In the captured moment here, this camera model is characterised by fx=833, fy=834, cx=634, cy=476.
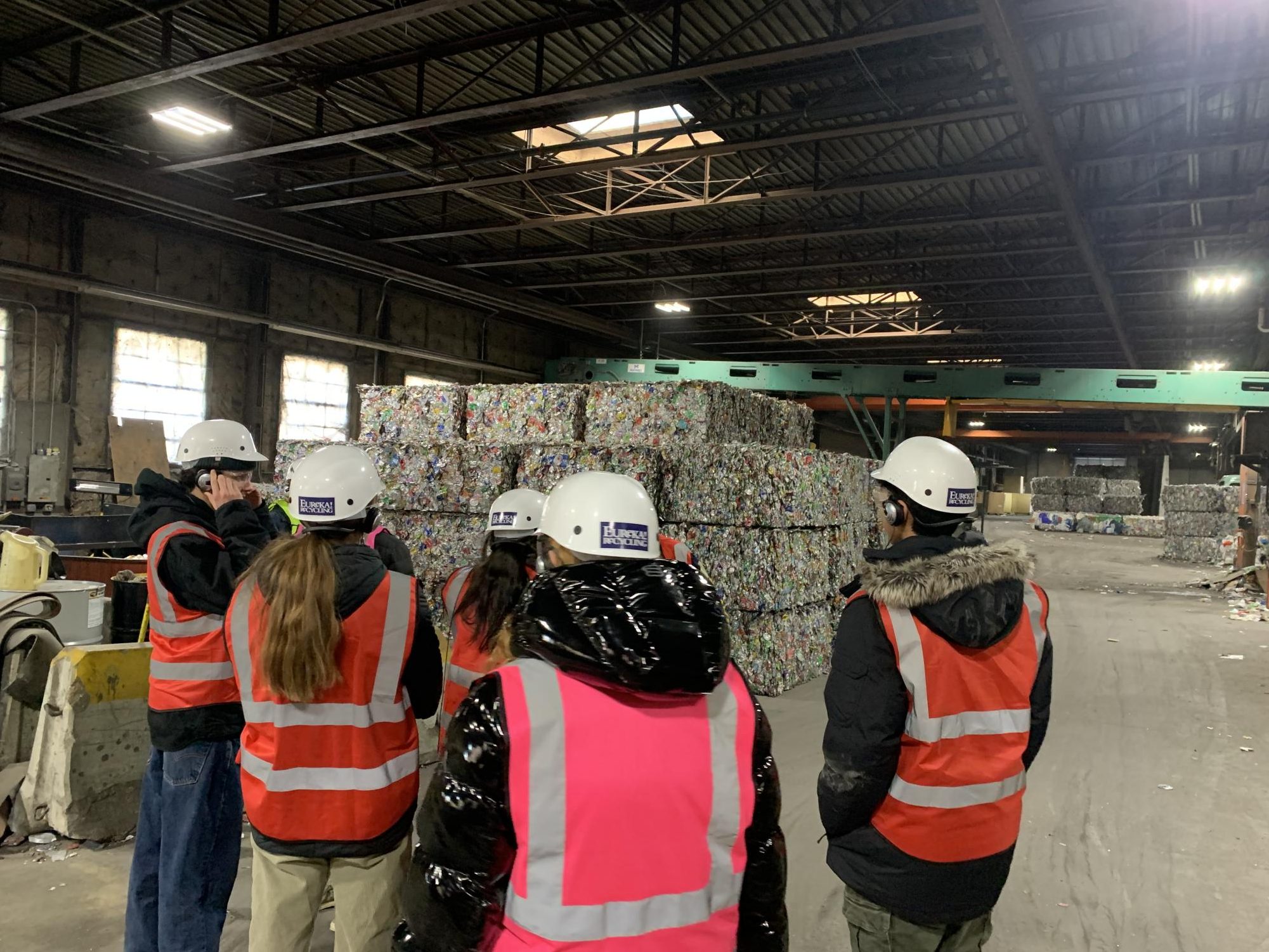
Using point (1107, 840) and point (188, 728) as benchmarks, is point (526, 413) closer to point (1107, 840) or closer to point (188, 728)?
point (188, 728)

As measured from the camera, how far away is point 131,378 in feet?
41.7

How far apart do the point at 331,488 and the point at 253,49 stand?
23.5ft

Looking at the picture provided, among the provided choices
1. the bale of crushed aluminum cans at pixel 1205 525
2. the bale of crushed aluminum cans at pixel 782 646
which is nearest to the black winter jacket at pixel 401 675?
the bale of crushed aluminum cans at pixel 782 646

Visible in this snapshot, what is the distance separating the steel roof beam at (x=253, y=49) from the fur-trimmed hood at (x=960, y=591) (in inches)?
255

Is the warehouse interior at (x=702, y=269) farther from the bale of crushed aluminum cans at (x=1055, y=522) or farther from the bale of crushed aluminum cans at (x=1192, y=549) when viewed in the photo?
the bale of crushed aluminum cans at (x=1055, y=522)

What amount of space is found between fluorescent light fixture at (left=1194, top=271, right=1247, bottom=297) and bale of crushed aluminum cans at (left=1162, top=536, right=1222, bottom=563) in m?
7.87

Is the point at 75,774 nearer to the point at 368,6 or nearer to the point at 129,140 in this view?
the point at 368,6

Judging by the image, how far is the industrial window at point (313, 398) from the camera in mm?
15117

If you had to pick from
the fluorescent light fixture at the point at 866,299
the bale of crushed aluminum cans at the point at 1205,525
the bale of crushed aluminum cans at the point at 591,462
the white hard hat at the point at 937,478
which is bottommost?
the bale of crushed aluminum cans at the point at 1205,525

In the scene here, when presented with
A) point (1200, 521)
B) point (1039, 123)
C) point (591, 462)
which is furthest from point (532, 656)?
point (1200, 521)

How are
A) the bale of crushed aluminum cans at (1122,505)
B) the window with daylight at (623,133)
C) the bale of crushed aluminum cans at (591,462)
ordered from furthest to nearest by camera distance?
the bale of crushed aluminum cans at (1122,505)
the window with daylight at (623,133)
the bale of crushed aluminum cans at (591,462)

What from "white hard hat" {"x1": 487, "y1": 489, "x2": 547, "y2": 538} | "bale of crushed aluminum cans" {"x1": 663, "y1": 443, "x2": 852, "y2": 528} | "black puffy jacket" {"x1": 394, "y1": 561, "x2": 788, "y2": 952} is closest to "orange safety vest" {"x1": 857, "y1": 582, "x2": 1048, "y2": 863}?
"black puffy jacket" {"x1": 394, "y1": 561, "x2": 788, "y2": 952}

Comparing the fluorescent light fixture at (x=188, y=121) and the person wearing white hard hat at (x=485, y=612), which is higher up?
the fluorescent light fixture at (x=188, y=121)

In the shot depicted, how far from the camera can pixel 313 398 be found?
51.4 feet
